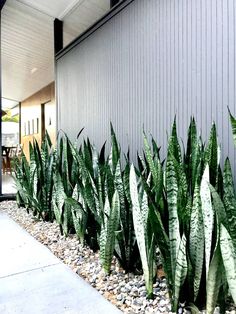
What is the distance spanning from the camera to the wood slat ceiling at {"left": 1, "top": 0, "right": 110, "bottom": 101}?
11.7 feet

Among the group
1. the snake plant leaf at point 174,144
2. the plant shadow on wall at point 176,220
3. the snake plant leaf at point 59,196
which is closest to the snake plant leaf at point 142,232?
the plant shadow on wall at point 176,220

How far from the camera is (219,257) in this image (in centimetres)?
87

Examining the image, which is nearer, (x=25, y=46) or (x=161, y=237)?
(x=161, y=237)

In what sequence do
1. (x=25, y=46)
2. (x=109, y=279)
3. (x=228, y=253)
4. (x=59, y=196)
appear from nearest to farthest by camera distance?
(x=228, y=253), (x=109, y=279), (x=59, y=196), (x=25, y=46)

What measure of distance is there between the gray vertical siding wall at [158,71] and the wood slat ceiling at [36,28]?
646 mm

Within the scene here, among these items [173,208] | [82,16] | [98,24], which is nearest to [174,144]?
[173,208]

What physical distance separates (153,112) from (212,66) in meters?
0.61

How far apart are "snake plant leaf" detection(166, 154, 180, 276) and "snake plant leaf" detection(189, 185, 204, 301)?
60 mm

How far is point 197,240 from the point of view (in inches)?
38.8

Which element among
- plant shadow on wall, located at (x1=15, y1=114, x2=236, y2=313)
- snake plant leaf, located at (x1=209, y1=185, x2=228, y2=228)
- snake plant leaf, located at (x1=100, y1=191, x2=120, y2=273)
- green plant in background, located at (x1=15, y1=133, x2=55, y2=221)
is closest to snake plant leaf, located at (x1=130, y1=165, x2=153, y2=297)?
plant shadow on wall, located at (x1=15, y1=114, x2=236, y2=313)

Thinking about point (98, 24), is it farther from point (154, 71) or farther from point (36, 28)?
point (36, 28)

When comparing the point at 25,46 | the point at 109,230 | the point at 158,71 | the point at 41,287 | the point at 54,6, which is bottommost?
the point at 41,287

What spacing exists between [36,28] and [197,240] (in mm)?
4427

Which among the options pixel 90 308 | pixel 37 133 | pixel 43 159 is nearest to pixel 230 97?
pixel 90 308
